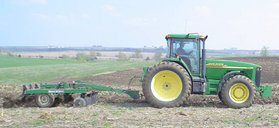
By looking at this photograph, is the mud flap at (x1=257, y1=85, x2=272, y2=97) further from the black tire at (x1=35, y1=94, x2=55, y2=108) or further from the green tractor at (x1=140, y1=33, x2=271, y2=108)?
Result: the black tire at (x1=35, y1=94, x2=55, y2=108)

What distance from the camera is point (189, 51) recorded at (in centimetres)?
933

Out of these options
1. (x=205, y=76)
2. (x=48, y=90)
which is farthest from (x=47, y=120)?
(x=205, y=76)

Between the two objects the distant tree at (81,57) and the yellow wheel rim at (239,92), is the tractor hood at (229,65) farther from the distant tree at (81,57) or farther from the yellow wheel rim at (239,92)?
the distant tree at (81,57)

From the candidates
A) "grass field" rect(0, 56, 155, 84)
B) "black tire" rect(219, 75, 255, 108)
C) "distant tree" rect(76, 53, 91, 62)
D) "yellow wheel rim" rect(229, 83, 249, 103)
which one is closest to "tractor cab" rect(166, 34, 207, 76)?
"black tire" rect(219, 75, 255, 108)

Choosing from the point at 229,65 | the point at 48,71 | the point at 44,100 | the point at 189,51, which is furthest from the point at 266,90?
the point at 48,71

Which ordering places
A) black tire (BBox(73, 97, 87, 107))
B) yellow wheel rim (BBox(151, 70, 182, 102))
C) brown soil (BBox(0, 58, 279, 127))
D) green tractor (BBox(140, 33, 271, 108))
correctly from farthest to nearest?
black tire (BBox(73, 97, 87, 107)) → yellow wheel rim (BBox(151, 70, 182, 102)) → green tractor (BBox(140, 33, 271, 108)) → brown soil (BBox(0, 58, 279, 127))

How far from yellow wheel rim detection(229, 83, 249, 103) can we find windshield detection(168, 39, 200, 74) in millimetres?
1197

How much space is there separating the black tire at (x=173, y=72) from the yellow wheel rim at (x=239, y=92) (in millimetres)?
1380

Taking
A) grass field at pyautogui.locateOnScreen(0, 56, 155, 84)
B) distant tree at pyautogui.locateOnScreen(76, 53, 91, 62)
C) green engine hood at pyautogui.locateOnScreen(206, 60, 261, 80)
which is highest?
green engine hood at pyautogui.locateOnScreen(206, 60, 261, 80)

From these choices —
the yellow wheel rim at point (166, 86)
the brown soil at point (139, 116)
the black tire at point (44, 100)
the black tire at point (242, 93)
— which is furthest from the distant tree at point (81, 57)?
the black tire at point (242, 93)

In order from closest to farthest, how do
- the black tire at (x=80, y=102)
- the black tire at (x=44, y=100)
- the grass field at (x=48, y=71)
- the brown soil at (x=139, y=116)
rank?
the brown soil at (x=139, y=116), the black tire at (x=80, y=102), the black tire at (x=44, y=100), the grass field at (x=48, y=71)

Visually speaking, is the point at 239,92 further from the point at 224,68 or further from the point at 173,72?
the point at 173,72

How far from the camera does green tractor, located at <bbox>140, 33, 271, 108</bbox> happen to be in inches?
357

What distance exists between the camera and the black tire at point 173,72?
8.97 m
